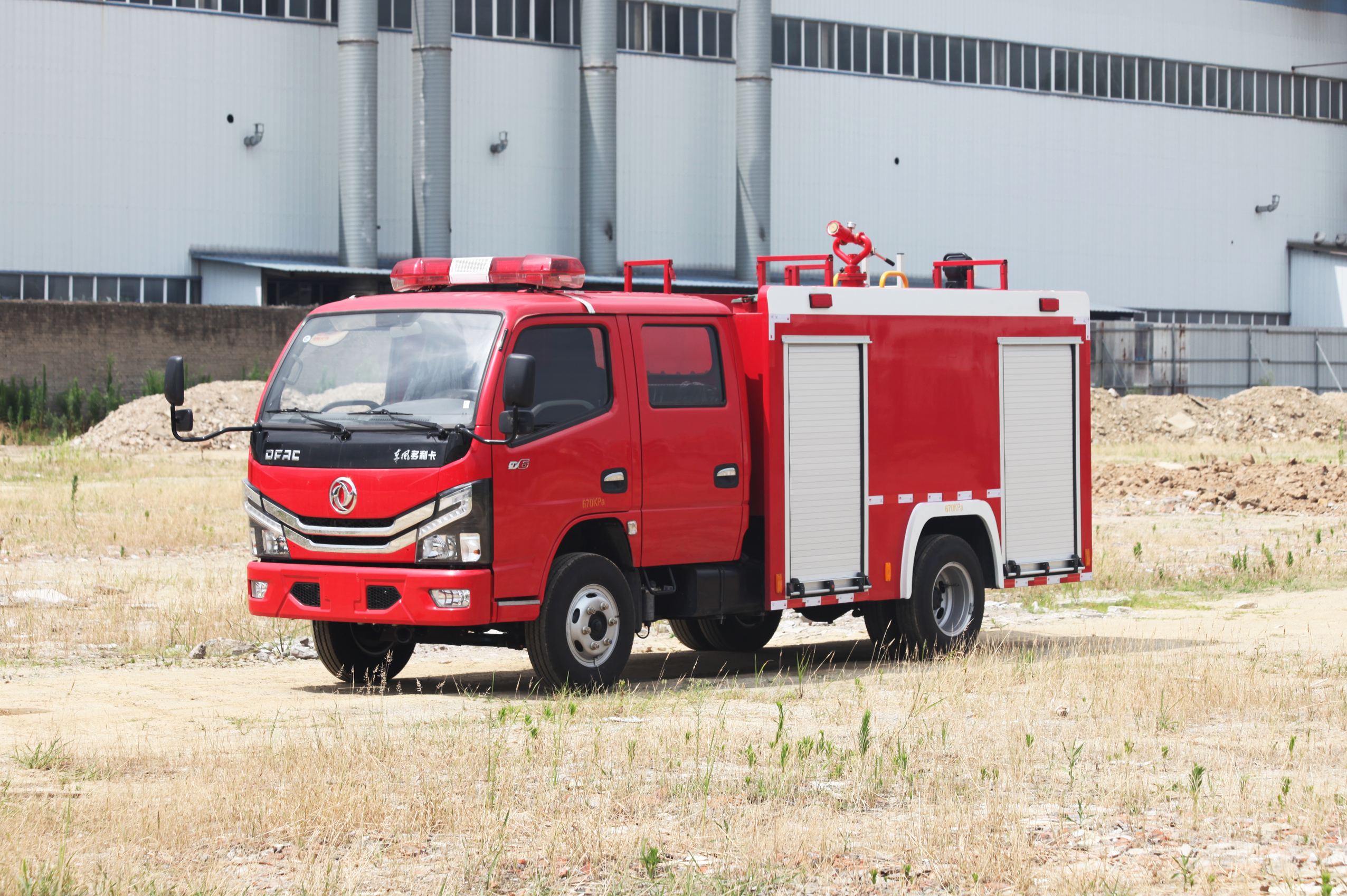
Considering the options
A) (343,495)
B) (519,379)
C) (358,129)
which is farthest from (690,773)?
(358,129)

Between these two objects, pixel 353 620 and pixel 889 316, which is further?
pixel 889 316

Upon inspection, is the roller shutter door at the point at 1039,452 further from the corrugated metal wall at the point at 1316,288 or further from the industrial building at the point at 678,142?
the corrugated metal wall at the point at 1316,288

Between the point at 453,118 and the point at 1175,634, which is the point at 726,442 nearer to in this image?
the point at 1175,634

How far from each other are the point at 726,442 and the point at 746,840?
503cm

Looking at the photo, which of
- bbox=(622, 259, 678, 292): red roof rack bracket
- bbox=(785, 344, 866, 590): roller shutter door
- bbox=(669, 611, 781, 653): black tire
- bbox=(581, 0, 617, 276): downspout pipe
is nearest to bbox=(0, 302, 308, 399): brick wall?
bbox=(581, 0, 617, 276): downspout pipe

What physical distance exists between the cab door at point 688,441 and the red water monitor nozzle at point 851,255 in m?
1.90

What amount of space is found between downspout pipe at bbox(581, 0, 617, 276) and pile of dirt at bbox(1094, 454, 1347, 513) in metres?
A: 19.9

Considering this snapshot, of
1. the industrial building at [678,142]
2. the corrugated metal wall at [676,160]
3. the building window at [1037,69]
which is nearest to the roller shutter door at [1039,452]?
the industrial building at [678,142]

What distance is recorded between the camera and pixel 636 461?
442 inches

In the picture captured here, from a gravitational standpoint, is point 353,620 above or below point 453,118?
below

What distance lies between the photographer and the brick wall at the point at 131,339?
39.4 metres

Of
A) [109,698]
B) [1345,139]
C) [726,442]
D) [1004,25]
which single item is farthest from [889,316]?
[1345,139]

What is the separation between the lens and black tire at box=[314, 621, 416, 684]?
38.4 ft

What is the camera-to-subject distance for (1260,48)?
65.0 meters
